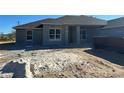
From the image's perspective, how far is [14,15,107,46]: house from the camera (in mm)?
20031

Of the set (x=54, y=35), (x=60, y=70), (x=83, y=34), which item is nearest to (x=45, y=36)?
(x=54, y=35)

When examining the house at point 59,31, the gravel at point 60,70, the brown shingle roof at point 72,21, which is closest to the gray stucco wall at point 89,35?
the house at point 59,31

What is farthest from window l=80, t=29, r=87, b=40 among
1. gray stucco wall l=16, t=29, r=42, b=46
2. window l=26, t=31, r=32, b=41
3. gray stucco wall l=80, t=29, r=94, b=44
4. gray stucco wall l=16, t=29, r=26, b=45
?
gray stucco wall l=16, t=29, r=26, b=45

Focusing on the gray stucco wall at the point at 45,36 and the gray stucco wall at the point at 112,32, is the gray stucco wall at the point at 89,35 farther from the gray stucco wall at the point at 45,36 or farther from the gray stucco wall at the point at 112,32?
the gray stucco wall at the point at 112,32

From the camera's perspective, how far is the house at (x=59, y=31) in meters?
20.0

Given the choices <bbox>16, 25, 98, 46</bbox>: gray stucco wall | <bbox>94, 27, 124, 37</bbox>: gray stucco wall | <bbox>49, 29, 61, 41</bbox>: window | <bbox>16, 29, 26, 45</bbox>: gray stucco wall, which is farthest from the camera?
<bbox>16, 29, 26, 45</bbox>: gray stucco wall

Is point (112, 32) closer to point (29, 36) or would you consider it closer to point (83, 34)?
point (83, 34)

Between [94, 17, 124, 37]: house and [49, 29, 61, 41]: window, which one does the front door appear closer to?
[49, 29, 61, 41]: window

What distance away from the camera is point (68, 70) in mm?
8180

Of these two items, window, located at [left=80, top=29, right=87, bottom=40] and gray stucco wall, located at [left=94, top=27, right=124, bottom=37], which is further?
window, located at [left=80, top=29, right=87, bottom=40]

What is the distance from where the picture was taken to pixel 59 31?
67.3 feet

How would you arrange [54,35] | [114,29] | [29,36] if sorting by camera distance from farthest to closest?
[29,36] < [54,35] < [114,29]
